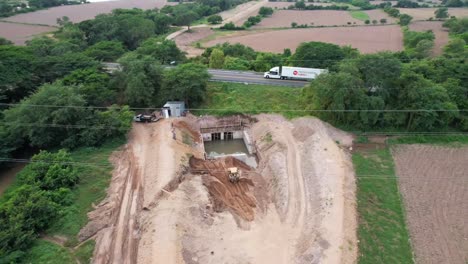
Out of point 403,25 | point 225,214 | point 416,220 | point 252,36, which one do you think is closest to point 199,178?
point 225,214

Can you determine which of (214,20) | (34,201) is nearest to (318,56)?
(34,201)

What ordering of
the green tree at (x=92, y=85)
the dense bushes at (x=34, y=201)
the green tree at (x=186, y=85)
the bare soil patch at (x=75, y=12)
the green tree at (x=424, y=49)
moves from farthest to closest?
the bare soil patch at (x=75, y=12) < the green tree at (x=424, y=49) < the green tree at (x=186, y=85) < the green tree at (x=92, y=85) < the dense bushes at (x=34, y=201)

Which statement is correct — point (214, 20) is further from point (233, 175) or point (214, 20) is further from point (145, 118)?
point (233, 175)

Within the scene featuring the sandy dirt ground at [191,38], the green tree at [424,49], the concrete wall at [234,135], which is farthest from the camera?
the sandy dirt ground at [191,38]

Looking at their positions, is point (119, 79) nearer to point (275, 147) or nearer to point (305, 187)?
point (275, 147)

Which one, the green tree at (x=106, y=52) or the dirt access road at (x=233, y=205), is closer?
the dirt access road at (x=233, y=205)

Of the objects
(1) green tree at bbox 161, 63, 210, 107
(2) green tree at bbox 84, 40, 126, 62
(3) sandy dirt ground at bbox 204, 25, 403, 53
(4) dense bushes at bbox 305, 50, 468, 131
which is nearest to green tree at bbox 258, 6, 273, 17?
(3) sandy dirt ground at bbox 204, 25, 403, 53

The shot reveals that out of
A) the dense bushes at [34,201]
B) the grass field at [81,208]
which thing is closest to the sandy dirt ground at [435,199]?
the grass field at [81,208]

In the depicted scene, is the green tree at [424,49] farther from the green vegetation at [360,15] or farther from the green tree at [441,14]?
the green tree at [441,14]
